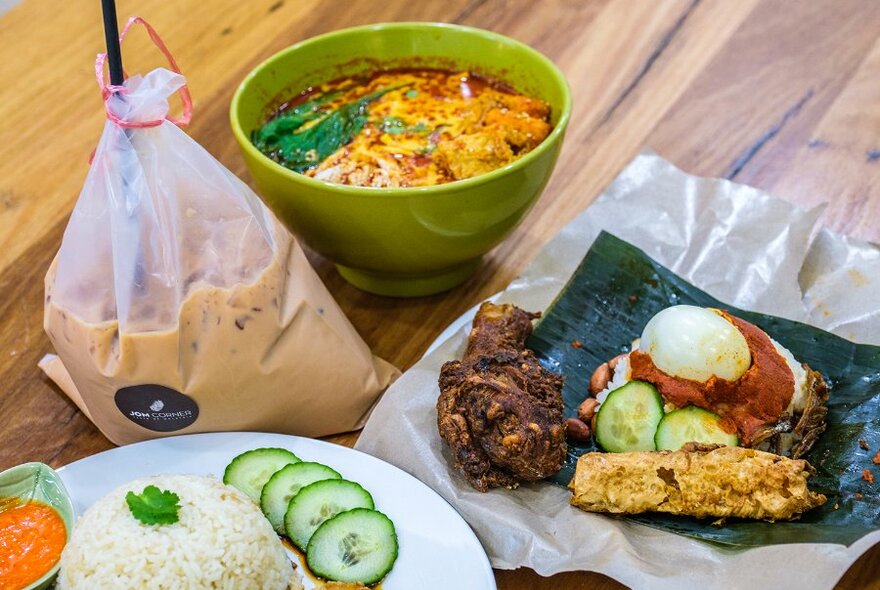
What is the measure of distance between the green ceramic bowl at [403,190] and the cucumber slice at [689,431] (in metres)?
0.68

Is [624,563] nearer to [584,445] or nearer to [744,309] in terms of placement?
[584,445]

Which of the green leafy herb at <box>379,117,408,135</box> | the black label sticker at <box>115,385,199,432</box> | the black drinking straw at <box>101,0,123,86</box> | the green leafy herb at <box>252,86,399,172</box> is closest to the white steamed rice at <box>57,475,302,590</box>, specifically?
the black label sticker at <box>115,385,199,432</box>

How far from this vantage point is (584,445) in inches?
87.6

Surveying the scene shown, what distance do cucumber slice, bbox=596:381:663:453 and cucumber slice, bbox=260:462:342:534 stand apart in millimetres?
652

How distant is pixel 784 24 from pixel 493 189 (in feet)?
6.66

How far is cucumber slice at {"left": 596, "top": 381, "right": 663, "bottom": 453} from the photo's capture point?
2.17m

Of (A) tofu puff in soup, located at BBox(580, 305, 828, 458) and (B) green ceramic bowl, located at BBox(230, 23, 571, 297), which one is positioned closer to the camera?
(A) tofu puff in soup, located at BBox(580, 305, 828, 458)

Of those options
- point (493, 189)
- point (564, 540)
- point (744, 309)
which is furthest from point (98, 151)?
point (744, 309)

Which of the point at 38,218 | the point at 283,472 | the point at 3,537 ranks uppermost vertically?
the point at 283,472

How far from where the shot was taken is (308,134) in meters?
2.60

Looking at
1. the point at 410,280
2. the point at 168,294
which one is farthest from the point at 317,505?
the point at 410,280

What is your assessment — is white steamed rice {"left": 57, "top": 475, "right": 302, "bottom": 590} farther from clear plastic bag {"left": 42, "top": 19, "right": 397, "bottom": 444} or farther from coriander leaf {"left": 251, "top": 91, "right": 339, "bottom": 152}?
coriander leaf {"left": 251, "top": 91, "right": 339, "bottom": 152}

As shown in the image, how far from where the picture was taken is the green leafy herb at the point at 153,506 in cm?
180

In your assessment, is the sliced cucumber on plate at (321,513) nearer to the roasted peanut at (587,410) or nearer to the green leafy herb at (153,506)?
the green leafy herb at (153,506)
